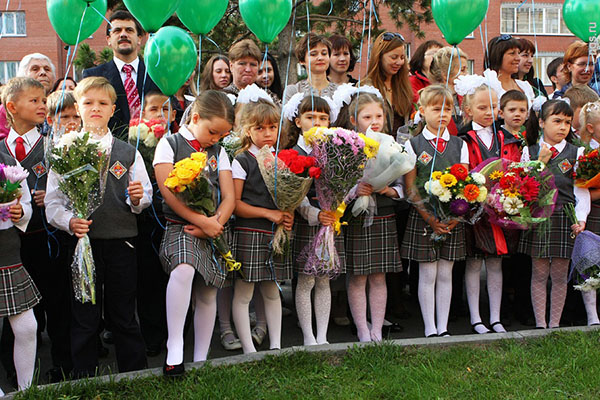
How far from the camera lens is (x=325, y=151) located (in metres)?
4.08

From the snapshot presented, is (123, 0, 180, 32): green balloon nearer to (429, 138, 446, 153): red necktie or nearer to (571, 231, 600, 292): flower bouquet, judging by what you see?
(429, 138, 446, 153): red necktie

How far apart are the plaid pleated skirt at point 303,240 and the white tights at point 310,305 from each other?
126 millimetres

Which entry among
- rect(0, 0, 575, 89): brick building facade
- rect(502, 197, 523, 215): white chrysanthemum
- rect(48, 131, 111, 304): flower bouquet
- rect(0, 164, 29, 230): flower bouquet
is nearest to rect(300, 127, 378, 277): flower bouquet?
rect(502, 197, 523, 215): white chrysanthemum

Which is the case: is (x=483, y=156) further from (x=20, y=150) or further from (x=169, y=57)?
(x=20, y=150)

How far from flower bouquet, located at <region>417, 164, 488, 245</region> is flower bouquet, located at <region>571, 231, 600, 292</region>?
817 millimetres

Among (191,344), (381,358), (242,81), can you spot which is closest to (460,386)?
(381,358)

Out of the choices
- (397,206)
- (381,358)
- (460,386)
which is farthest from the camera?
(397,206)

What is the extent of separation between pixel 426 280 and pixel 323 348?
111 centimetres

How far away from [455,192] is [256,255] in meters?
1.46

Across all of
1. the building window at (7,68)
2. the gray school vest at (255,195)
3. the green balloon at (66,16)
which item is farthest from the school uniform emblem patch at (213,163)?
the building window at (7,68)

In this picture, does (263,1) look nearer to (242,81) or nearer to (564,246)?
(242,81)

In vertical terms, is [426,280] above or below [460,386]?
above

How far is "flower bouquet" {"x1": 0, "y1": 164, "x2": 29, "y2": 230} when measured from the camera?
11.5 ft

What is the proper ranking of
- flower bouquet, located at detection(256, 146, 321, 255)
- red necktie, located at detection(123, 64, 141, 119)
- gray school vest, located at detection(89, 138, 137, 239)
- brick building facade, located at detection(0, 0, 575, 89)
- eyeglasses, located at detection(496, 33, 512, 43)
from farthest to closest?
Answer: 1. brick building facade, located at detection(0, 0, 575, 89)
2. eyeglasses, located at detection(496, 33, 512, 43)
3. red necktie, located at detection(123, 64, 141, 119)
4. flower bouquet, located at detection(256, 146, 321, 255)
5. gray school vest, located at detection(89, 138, 137, 239)
